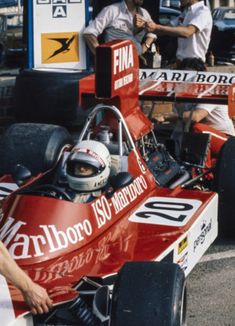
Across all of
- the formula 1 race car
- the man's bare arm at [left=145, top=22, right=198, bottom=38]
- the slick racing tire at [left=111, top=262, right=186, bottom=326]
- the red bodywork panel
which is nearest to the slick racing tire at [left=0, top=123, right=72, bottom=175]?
the formula 1 race car

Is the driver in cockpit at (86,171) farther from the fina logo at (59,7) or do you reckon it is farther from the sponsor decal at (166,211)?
the fina logo at (59,7)

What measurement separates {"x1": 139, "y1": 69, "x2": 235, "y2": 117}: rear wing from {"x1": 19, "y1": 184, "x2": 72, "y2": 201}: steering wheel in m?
1.93

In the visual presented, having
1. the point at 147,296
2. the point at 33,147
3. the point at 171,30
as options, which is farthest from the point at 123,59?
the point at 147,296

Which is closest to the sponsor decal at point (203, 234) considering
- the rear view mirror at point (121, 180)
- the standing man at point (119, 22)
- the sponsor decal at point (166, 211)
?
the sponsor decal at point (166, 211)

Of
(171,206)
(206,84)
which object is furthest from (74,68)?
(171,206)

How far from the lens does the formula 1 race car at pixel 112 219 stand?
14.8 feet

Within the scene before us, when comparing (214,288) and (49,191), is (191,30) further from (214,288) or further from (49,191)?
(49,191)

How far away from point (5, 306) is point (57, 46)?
6126mm

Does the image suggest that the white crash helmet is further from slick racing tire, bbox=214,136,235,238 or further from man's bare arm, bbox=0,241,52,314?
slick racing tire, bbox=214,136,235,238

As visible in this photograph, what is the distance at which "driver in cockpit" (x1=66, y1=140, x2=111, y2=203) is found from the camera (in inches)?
215

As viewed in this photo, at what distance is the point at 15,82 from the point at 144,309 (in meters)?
5.81

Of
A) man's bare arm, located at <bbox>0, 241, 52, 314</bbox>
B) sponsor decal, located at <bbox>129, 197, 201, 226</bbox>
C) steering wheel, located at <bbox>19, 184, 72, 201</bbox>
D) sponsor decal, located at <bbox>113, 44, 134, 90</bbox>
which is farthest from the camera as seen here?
sponsor decal, located at <bbox>113, 44, 134, 90</bbox>

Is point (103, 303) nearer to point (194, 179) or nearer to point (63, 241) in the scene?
point (63, 241)

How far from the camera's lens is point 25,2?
10.1 m
